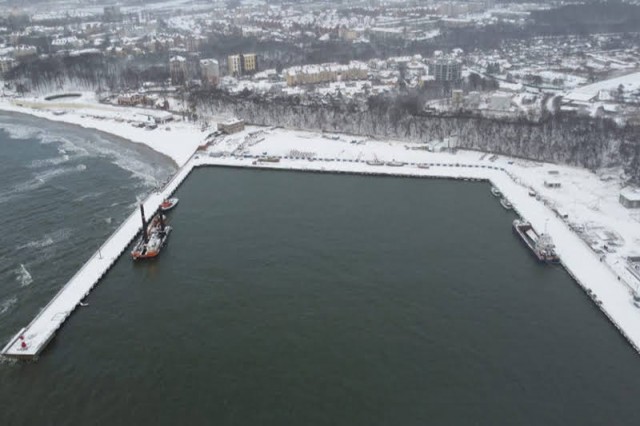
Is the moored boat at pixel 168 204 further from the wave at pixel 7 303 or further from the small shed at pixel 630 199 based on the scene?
the small shed at pixel 630 199

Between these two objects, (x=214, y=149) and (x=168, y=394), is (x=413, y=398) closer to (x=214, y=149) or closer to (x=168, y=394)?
(x=168, y=394)

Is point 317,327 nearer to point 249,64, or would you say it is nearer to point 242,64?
point 242,64

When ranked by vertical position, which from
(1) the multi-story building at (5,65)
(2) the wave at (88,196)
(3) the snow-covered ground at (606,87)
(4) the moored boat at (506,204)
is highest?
(1) the multi-story building at (5,65)

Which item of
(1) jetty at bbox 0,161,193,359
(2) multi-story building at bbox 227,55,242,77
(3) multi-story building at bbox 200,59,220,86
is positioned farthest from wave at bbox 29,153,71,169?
(2) multi-story building at bbox 227,55,242,77

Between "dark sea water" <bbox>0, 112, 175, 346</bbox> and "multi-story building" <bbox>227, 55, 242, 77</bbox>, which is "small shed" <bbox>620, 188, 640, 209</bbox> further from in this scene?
"multi-story building" <bbox>227, 55, 242, 77</bbox>

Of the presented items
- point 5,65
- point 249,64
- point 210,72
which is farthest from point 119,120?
point 5,65

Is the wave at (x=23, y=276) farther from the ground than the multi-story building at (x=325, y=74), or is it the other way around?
the multi-story building at (x=325, y=74)

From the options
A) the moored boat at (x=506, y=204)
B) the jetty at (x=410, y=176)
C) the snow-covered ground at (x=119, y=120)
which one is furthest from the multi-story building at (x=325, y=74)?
the moored boat at (x=506, y=204)
